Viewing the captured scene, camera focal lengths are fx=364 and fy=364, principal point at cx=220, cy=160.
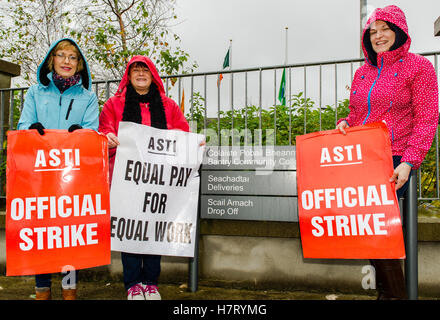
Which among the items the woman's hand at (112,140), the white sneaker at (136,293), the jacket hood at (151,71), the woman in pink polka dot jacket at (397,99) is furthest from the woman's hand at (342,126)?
the white sneaker at (136,293)

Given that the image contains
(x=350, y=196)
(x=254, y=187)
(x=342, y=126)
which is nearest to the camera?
(x=350, y=196)

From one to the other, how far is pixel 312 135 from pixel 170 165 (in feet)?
3.65

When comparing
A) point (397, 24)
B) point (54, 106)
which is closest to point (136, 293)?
point (54, 106)

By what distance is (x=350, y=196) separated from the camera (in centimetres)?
232

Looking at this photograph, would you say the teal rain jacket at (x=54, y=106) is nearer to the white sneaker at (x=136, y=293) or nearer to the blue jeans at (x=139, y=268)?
the blue jeans at (x=139, y=268)

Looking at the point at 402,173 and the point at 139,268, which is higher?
the point at 402,173

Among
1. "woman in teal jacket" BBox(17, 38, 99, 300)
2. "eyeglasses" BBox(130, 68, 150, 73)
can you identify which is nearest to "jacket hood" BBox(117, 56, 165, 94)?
"eyeglasses" BBox(130, 68, 150, 73)

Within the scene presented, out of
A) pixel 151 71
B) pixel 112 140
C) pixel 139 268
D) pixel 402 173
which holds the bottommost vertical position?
pixel 139 268

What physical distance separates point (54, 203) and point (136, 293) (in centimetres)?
90

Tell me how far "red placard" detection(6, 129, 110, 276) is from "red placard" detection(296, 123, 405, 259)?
1.43 m

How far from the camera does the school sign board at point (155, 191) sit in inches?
107

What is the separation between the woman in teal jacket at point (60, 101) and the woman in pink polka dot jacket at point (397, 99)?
1.87 m

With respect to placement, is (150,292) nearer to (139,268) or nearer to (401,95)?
(139,268)

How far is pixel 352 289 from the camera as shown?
327 centimetres
